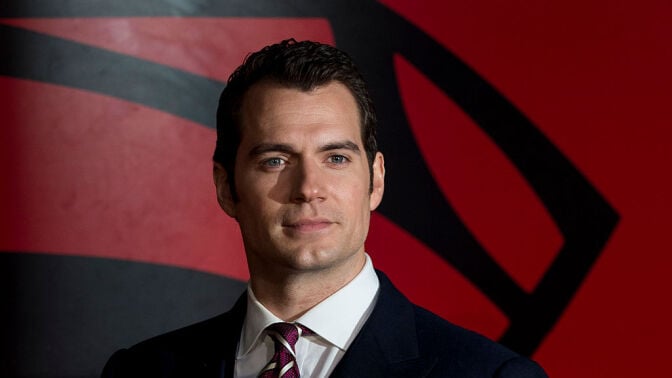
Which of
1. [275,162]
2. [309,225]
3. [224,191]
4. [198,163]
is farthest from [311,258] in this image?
[198,163]

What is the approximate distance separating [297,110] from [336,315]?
340mm

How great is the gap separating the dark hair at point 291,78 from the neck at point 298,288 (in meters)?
0.19

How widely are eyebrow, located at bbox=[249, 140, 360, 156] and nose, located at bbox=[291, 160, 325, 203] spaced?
0.03 metres

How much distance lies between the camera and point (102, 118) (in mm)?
2506

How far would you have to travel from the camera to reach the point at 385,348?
1533mm

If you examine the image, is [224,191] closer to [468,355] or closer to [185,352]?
[185,352]

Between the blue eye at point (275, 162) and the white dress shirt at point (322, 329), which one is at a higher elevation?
the blue eye at point (275, 162)

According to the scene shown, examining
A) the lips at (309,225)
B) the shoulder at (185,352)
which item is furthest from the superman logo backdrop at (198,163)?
the lips at (309,225)

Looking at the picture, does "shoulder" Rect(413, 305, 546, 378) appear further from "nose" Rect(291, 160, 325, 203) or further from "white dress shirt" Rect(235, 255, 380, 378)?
"nose" Rect(291, 160, 325, 203)

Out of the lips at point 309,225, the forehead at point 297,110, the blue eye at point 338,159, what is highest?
the forehead at point 297,110

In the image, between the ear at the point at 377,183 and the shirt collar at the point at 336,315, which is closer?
the shirt collar at the point at 336,315

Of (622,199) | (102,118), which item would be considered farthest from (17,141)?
(622,199)

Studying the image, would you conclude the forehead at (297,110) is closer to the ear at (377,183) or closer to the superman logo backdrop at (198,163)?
the ear at (377,183)

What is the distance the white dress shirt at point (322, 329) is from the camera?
1547 mm
